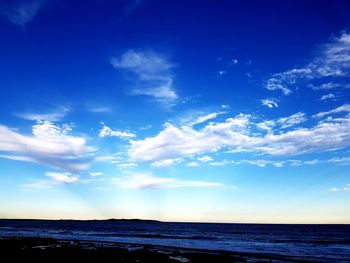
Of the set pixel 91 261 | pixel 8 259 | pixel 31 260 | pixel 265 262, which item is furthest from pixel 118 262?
pixel 265 262

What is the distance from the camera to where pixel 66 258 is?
30016mm

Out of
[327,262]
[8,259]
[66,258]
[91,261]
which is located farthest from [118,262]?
[327,262]

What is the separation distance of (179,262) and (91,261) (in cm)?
856

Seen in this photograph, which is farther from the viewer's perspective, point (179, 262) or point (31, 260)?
point (179, 262)

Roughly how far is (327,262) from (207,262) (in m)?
15.3

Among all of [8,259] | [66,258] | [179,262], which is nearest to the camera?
[8,259]

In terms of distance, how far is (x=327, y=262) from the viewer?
39.0 m

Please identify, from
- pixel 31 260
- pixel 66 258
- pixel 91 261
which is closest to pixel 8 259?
pixel 31 260

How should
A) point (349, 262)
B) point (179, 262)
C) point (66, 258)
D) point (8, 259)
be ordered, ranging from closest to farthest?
point (8, 259) < point (66, 258) < point (179, 262) < point (349, 262)

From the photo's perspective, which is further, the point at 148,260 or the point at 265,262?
the point at 265,262

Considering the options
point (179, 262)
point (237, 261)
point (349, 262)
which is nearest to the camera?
point (179, 262)

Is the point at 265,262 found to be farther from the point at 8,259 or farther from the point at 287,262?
the point at 8,259

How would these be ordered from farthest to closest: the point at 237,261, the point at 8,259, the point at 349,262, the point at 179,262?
the point at 349,262, the point at 237,261, the point at 179,262, the point at 8,259

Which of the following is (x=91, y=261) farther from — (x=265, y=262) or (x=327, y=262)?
(x=327, y=262)
